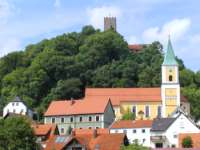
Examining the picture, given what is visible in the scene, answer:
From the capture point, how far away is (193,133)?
9206 centimetres

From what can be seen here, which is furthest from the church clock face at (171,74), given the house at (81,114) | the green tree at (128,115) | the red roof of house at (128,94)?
the house at (81,114)

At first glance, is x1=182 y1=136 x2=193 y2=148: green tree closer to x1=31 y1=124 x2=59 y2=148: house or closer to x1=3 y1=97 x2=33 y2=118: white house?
x1=31 y1=124 x2=59 y2=148: house

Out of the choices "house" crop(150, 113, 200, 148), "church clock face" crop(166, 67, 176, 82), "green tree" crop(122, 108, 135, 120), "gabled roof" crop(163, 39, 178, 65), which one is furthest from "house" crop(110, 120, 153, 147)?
"gabled roof" crop(163, 39, 178, 65)

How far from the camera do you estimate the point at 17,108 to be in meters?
126

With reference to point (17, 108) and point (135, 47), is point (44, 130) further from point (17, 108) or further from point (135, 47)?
point (135, 47)

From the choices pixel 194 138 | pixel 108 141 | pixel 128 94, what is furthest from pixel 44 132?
pixel 128 94

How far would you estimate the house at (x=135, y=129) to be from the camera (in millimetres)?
98750

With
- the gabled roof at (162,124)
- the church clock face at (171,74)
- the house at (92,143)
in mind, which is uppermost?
the church clock face at (171,74)

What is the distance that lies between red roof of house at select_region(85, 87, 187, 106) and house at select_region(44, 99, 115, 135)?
14.5 feet

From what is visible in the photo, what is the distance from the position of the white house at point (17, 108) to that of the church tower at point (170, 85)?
1944cm

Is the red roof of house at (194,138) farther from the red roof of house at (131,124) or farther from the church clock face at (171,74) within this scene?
the church clock face at (171,74)

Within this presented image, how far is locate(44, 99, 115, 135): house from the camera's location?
116 meters

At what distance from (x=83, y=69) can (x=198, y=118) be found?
25.5 m

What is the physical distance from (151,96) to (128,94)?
3.24 metres
